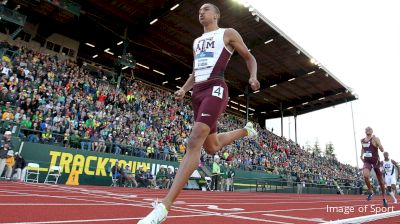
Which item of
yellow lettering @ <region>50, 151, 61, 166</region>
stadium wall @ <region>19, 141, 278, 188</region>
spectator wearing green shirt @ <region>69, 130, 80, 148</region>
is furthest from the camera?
spectator wearing green shirt @ <region>69, 130, 80, 148</region>

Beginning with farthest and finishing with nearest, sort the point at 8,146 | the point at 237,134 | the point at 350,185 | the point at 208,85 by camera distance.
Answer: the point at 350,185
the point at 8,146
the point at 237,134
the point at 208,85

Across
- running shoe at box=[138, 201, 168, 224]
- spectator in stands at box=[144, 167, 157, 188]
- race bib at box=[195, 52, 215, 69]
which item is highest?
race bib at box=[195, 52, 215, 69]

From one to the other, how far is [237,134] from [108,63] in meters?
26.8

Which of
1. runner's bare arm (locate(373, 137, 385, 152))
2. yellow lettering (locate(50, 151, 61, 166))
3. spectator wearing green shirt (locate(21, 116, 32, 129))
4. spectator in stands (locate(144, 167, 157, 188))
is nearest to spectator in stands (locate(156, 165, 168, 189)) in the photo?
spectator in stands (locate(144, 167, 157, 188))

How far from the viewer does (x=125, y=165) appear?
14.7m

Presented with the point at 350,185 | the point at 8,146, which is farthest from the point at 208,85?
the point at 350,185

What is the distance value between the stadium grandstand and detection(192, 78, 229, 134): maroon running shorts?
5.71 meters

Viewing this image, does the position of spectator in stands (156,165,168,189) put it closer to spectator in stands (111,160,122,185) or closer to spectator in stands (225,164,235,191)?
spectator in stands (111,160,122,185)

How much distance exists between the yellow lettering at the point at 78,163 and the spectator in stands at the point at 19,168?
2.03 m

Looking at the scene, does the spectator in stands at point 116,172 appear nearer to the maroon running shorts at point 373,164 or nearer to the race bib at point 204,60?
the maroon running shorts at point 373,164

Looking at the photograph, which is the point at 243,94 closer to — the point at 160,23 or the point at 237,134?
the point at 160,23

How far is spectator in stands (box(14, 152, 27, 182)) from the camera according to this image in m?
11.2

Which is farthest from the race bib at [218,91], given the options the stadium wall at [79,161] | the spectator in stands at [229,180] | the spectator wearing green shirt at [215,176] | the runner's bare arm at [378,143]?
the spectator in stands at [229,180]

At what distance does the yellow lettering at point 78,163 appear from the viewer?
13.1 m
